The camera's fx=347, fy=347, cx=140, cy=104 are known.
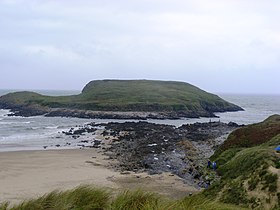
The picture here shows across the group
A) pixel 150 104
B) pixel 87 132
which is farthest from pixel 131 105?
pixel 87 132

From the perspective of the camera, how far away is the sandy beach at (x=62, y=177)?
22312 millimetres

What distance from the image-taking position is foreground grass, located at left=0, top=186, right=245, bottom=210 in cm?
711

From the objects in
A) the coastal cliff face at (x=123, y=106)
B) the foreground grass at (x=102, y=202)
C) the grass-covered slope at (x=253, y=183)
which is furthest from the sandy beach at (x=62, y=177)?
the coastal cliff face at (x=123, y=106)

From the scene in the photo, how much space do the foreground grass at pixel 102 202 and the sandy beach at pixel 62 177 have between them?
36.2 feet

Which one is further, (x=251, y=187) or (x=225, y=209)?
(x=251, y=187)

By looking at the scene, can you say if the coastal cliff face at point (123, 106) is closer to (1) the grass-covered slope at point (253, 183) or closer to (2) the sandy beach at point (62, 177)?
(2) the sandy beach at point (62, 177)

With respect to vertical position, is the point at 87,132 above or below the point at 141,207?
below

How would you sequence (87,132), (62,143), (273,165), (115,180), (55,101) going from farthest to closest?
(55,101)
(87,132)
(62,143)
(115,180)
(273,165)

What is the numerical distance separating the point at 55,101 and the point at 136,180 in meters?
94.8

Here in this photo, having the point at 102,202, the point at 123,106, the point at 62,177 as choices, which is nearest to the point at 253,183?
the point at 102,202

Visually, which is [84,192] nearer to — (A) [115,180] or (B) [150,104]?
(A) [115,180]

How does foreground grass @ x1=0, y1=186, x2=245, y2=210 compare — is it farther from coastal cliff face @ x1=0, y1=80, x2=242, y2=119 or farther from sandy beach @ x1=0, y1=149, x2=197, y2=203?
coastal cliff face @ x1=0, y1=80, x2=242, y2=119

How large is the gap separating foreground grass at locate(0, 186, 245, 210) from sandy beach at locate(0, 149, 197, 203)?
1104cm

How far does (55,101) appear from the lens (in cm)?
11606
